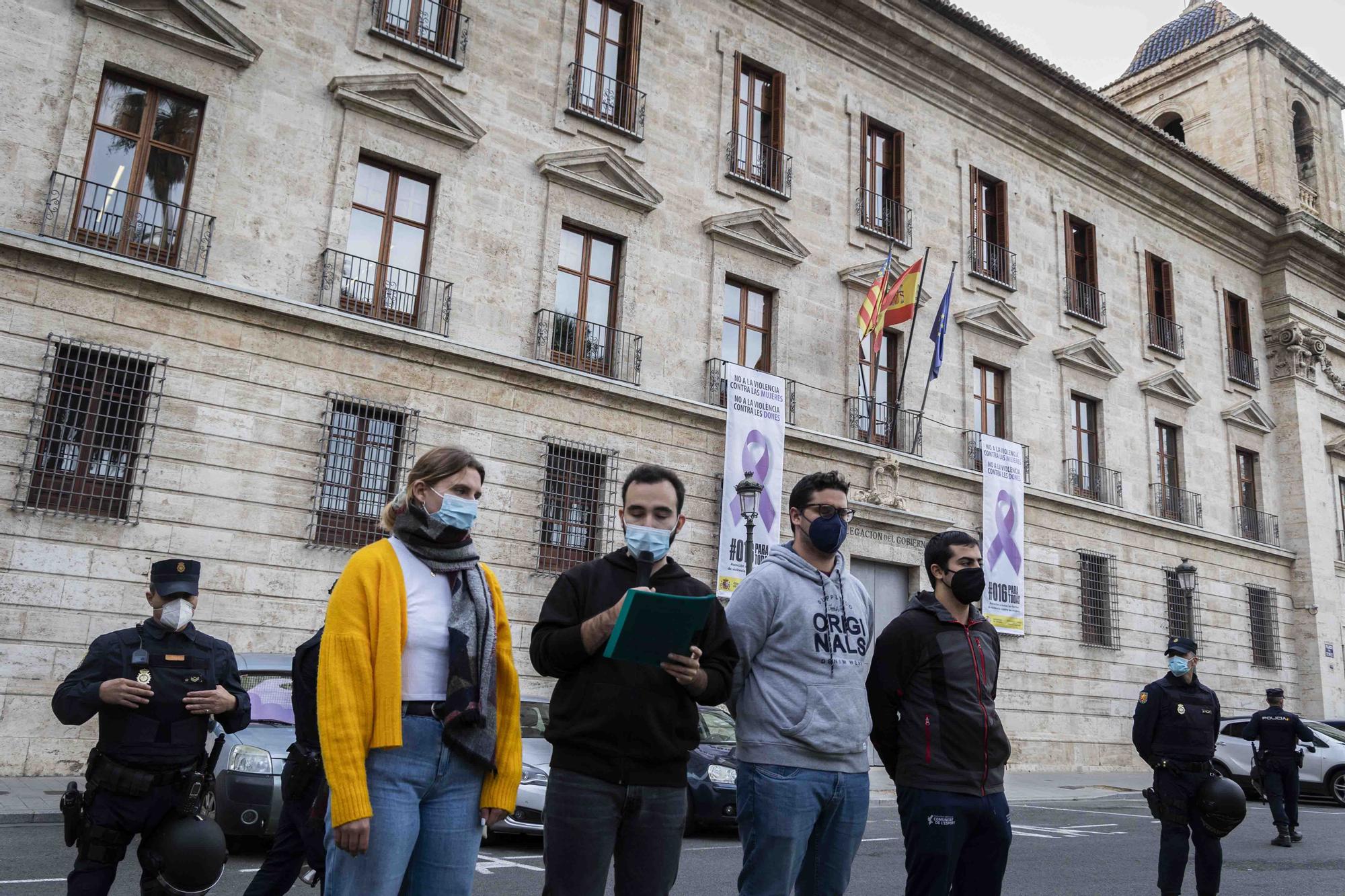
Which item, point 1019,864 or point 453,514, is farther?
point 1019,864

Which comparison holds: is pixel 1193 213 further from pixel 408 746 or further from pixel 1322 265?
pixel 408 746

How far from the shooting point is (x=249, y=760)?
322 inches

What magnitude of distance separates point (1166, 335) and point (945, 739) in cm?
2567

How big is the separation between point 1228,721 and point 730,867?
14140mm

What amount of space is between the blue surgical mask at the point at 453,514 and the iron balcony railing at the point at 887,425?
1712 centimetres

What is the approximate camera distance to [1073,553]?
75.8 feet

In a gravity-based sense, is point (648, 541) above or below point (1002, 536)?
below

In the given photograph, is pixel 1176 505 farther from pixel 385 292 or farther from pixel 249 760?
pixel 249 760

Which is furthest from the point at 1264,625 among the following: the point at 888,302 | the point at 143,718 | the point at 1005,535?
the point at 143,718

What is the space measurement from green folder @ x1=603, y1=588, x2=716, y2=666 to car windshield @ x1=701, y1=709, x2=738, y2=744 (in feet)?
26.2

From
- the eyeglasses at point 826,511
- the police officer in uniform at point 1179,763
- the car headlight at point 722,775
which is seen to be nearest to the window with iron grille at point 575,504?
the car headlight at point 722,775

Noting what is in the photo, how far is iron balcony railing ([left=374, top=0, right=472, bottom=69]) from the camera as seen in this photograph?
16141 mm

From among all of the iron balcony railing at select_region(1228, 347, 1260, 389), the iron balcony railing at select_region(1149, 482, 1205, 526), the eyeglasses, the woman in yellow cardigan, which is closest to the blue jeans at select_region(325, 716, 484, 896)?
the woman in yellow cardigan

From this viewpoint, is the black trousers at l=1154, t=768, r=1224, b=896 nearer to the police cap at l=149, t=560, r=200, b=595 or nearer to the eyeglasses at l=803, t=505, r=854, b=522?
the eyeglasses at l=803, t=505, r=854, b=522
